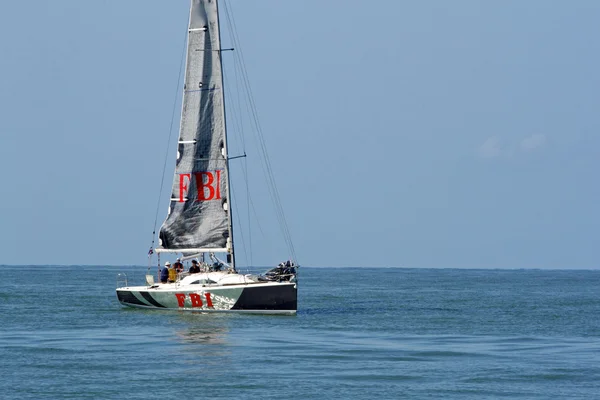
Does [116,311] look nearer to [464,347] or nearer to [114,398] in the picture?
[464,347]

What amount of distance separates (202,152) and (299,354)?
17.2 meters

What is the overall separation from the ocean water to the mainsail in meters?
4.47

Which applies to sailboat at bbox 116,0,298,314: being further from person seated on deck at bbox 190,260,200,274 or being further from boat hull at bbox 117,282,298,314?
boat hull at bbox 117,282,298,314

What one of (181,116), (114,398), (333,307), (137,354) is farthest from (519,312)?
(114,398)

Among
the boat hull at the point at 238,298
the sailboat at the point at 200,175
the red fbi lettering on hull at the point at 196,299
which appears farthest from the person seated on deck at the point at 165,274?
the red fbi lettering on hull at the point at 196,299

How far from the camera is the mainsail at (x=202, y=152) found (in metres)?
50.9

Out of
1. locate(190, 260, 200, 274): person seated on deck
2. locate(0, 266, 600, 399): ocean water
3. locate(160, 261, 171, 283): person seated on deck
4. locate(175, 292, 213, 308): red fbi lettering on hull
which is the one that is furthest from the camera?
locate(160, 261, 171, 283): person seated on deck

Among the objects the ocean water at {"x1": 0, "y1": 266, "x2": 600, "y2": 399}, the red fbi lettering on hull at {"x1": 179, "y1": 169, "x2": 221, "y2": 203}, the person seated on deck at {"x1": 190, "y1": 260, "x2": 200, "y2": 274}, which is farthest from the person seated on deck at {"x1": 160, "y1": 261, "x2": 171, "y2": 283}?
the red fbi lettering on hull at {"x1": 179, "y1": 169, "x2": 221, "y2": 203}

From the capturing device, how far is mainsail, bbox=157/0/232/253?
50.9 meters

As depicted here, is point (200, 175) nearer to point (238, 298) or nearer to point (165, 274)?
point (165, 274)

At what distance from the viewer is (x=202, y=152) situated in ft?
168

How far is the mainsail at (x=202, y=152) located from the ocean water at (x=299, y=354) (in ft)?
14.7

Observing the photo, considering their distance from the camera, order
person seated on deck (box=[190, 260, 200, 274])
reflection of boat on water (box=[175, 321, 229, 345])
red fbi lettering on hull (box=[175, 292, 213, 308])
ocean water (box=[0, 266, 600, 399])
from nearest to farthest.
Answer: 1. ocean water (box=[0, 266, 600, 399])
2. reflection of boat on water (box=[175, 321, 229, 345])
3. red fbi lettering on hull (box=[175, 292, 213, 308])
4. person seated on deck (box=[190, 260, 200, 274])

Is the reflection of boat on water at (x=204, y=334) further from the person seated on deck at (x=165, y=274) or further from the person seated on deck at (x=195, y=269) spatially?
the person seated on deck at (x=165, y=274)
